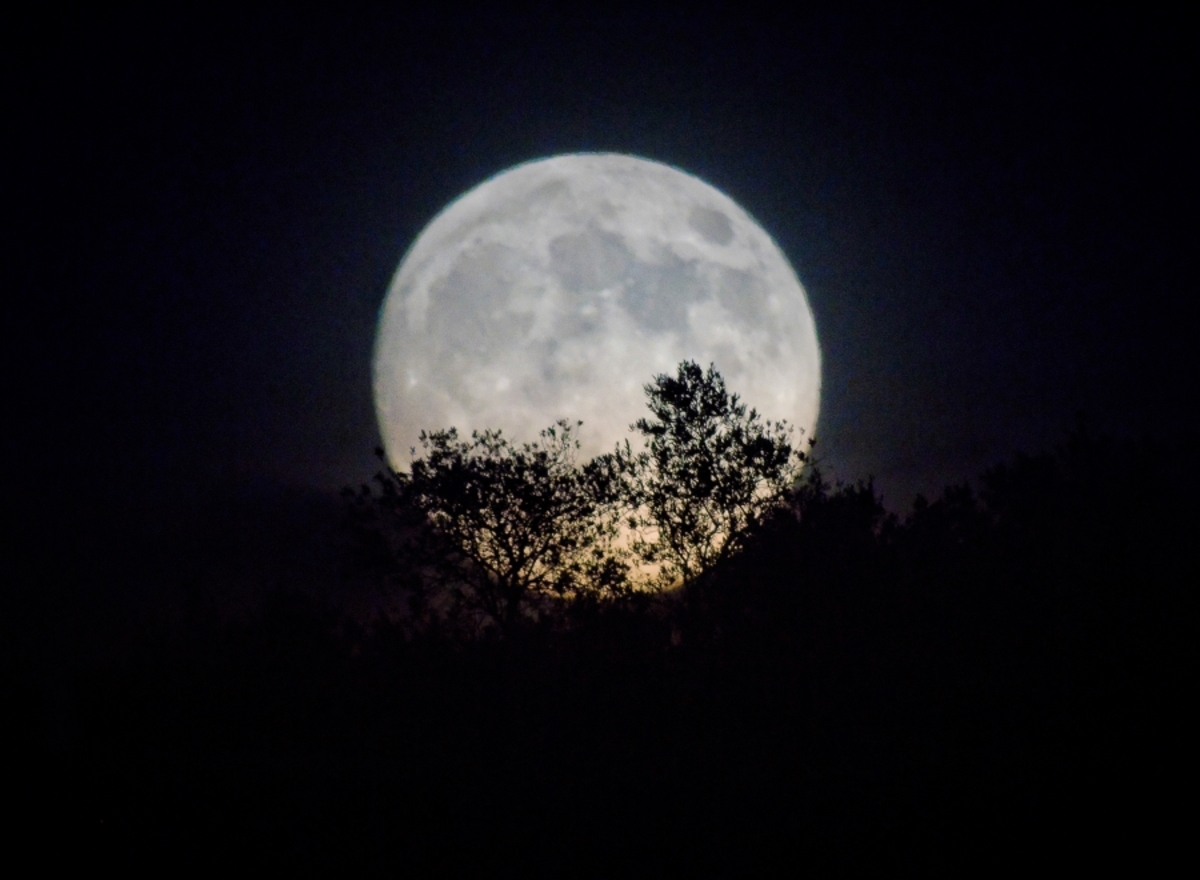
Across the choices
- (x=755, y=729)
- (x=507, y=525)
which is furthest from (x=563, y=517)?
(x=755, y=729)

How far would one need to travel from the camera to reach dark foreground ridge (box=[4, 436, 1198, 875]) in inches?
436

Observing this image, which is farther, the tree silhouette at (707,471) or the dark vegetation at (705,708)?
the tree silhouette at (707,471)

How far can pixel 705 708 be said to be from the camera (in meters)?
16.4

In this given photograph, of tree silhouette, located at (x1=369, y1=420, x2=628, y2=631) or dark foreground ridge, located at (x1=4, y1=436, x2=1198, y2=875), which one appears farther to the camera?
tree silhouette, located at (x1=369, y1=420, x2=628, y2=631)

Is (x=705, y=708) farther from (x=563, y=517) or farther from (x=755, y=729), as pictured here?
(x=563, y=517)

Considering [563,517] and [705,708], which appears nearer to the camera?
[705,708]

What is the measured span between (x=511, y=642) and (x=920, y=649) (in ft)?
46.0

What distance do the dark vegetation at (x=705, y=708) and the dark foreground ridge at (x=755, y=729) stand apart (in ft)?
0.25

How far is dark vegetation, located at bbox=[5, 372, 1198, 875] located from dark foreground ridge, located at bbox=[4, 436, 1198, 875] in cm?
8

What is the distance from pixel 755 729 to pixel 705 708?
1456 mm

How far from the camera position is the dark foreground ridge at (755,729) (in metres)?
11.1

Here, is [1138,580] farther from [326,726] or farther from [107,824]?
[107,824]

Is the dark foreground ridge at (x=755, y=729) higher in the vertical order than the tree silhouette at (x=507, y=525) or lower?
lower

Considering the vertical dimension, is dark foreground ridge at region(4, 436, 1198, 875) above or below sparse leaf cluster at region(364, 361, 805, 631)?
below
